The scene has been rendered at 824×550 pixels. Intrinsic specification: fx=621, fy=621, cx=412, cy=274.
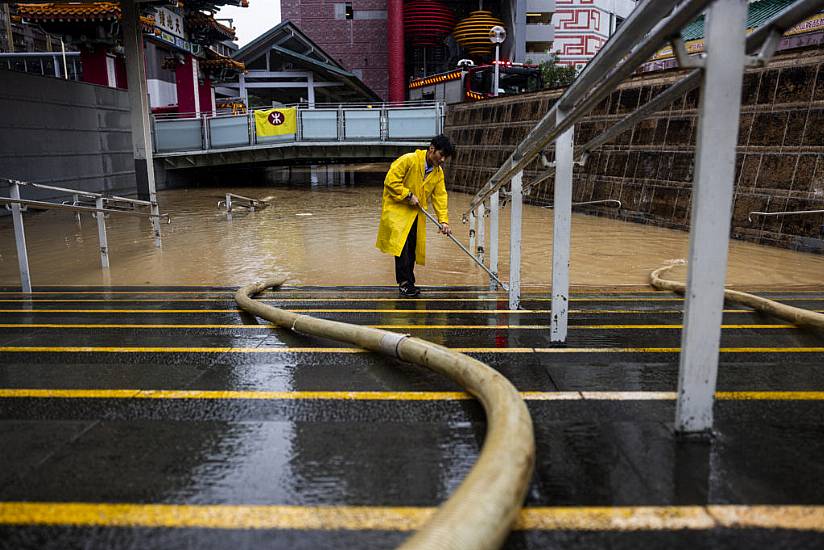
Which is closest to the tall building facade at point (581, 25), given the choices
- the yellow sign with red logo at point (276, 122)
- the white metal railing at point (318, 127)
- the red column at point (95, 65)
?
the white metal railing at point (318, 127)

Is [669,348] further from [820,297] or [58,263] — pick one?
[58,263]

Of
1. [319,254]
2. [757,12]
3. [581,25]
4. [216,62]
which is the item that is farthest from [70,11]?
[581,25]

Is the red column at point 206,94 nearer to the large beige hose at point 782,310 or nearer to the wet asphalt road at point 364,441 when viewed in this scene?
the wet asphalt road at point 364,441

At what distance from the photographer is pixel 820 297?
484 cm

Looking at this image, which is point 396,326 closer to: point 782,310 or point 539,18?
point 782,310

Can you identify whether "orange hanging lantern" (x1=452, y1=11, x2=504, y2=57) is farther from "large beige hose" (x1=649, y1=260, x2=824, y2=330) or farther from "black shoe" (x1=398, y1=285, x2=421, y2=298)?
"large beige hose" (x1=649, y1=260, x2=824, y2=330)

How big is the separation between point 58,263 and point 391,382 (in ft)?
26.5

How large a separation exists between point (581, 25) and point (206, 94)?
25.1m

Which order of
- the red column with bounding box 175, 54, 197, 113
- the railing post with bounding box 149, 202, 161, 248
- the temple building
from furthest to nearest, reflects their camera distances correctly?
the red column with bounding box 175, 54, 197, 113, the temple building, the railing post with bounding box 149, 202, 161, 248

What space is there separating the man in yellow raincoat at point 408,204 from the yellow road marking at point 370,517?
4160 mm

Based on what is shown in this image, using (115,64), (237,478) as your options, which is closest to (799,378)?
(237,478)

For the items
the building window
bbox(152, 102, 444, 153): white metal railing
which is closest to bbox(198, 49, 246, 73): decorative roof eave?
bbox(152, 102, 444, 153): white metal railing

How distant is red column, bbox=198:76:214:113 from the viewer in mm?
29328

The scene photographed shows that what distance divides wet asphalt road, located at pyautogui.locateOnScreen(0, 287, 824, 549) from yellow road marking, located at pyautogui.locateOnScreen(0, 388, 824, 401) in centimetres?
1
